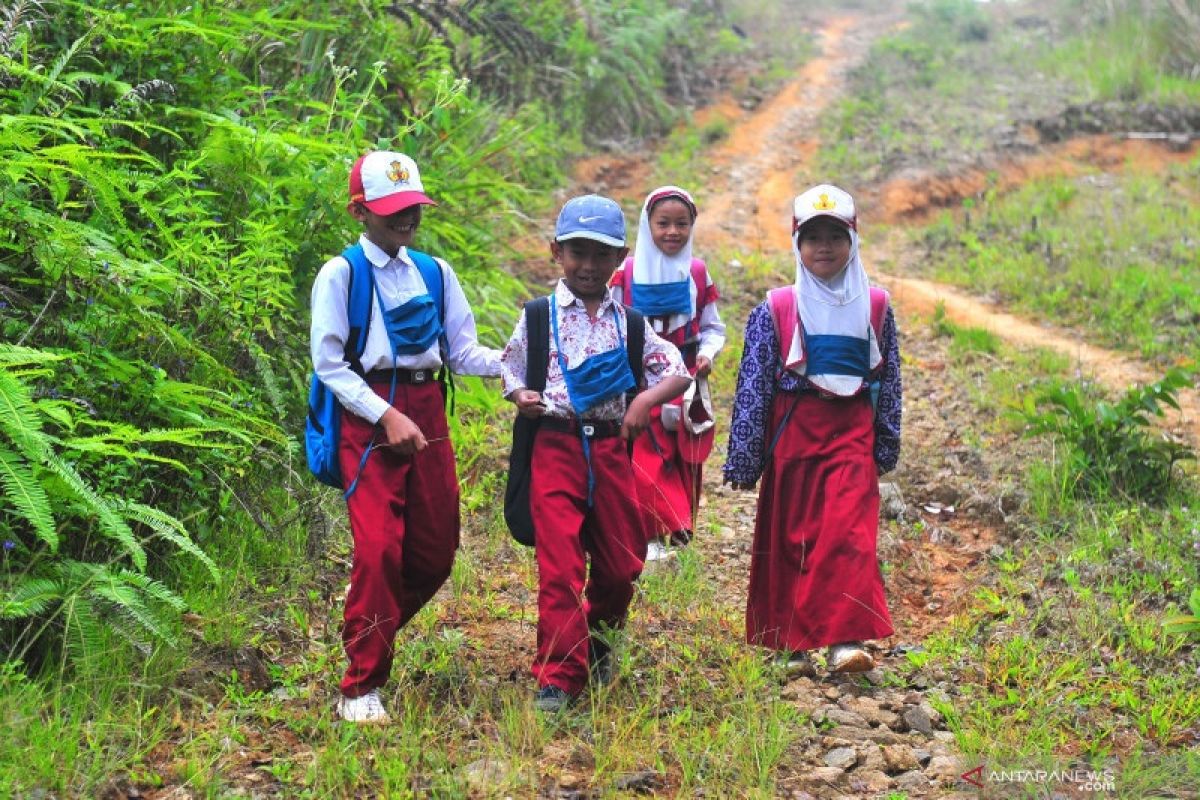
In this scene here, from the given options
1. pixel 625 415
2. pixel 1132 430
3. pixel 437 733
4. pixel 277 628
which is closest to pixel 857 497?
pixel 625 415

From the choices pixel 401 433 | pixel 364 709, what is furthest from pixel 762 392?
pixel 364 709

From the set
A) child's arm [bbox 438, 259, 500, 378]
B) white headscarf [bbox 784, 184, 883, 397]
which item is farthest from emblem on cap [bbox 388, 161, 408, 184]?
white headscarf [bbox 784, 184, 883, 397]

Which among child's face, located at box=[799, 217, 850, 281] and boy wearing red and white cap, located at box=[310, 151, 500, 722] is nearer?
boy wearing red and white cap, located at box=[310, 151, 500, 722]

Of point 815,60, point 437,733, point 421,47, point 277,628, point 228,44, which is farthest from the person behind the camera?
point 815,60

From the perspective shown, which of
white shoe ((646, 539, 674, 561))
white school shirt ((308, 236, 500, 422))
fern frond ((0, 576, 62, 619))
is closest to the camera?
fern frond ((0, 576, 62, 619))

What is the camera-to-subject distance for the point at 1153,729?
4359 millimetres

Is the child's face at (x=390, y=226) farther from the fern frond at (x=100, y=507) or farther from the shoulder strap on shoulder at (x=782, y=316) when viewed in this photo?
the shoulder strap on shoulder at (x=782, y=316)

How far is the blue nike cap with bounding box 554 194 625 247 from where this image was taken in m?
4.14

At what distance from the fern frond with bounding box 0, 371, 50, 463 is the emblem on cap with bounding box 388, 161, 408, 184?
4.33 ft

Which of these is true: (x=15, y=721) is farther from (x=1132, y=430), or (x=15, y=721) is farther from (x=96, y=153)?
(x=1132, y=430)

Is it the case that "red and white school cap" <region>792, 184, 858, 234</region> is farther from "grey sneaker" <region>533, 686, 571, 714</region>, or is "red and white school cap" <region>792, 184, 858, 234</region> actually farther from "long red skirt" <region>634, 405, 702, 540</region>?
"grey sneaker" <region>533, 686, 571, 714</region>

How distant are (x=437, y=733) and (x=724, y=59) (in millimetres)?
19230

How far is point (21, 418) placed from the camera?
12.7ft

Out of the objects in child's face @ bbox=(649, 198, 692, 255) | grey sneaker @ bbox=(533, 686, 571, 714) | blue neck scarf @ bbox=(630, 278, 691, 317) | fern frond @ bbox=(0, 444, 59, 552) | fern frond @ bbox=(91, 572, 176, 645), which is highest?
child's face @ bbox=(649, 198, 692, 255)
